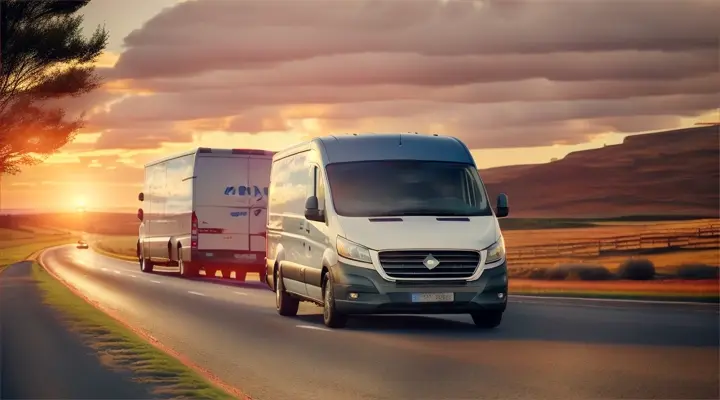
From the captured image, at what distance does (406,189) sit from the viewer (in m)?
19.3

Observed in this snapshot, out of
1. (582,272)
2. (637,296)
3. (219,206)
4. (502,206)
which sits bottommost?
(582,272)

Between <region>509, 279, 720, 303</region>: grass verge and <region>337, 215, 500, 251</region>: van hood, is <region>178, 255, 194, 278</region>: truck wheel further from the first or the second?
<region>337, 215, 500, 251</region>: van hood

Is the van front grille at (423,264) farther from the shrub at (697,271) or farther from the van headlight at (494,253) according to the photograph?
the shrub at (697,271)

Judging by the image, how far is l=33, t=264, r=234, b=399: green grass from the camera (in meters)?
11.7

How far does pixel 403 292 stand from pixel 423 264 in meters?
0.51

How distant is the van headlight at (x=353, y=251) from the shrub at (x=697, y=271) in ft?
113

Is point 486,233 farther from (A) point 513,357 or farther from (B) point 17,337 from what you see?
(B) point 17,337

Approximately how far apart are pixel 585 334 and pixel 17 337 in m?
8.15

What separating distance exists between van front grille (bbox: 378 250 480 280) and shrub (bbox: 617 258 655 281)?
1633 inches

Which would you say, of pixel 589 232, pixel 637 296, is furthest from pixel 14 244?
pixel 637 296

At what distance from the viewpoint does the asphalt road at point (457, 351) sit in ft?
40.8

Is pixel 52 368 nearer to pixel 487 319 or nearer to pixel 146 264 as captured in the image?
pixel 487 319

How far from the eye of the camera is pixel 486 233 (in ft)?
60.6

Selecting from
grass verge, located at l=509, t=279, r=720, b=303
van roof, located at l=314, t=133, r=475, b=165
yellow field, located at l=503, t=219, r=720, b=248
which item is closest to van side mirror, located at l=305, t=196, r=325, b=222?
van roof, located at l=314, t=133, r=475, b=165
